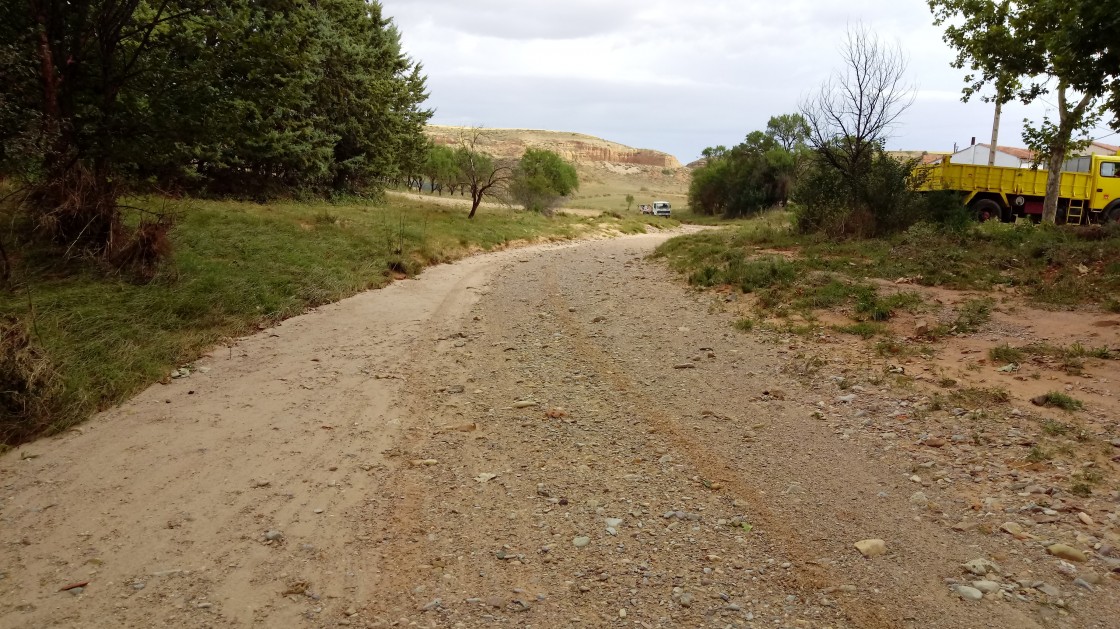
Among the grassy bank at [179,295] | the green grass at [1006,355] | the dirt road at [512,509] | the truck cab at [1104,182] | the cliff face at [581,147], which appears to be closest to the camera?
the dirt road at [512,509]

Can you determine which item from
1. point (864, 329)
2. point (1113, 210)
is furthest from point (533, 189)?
point (864, 329)

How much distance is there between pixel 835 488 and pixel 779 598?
4.77ft

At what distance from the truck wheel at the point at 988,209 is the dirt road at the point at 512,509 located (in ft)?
63.6

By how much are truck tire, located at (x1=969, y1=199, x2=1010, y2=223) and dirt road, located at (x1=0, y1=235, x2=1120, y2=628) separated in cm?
1936

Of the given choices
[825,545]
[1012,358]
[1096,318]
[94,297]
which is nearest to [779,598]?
[825,545]

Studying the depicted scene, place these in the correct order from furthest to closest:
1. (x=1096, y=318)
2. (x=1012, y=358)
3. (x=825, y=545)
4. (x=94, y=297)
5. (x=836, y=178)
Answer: (x=836, y=178)
(x=94, y=297)
(x=1096, y=318)
(x=1012, y=358)
(x=825, y=545)

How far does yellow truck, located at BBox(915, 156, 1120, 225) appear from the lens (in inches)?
907

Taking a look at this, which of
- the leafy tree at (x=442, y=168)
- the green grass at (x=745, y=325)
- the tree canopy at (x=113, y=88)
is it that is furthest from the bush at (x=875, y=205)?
the leafy tree at (x=442, y=168)

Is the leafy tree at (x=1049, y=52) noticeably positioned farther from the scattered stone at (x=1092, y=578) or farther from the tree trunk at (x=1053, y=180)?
the scattered stone at (x=1092, y=578)

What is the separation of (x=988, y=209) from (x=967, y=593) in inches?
957

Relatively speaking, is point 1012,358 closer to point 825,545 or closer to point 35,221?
point 825,545

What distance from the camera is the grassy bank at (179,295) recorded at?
22.4 ft

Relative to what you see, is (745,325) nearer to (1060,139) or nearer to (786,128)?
(1060,139)

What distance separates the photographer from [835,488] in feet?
15.6
